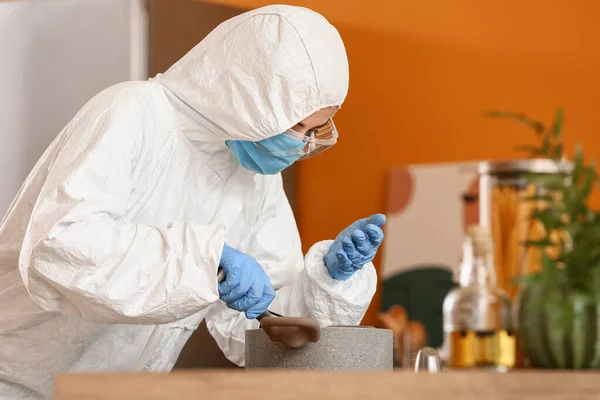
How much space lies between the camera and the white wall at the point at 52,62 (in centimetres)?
236

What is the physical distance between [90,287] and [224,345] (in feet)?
1.65

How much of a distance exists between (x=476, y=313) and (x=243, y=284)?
39.5 inches

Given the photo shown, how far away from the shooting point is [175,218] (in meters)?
1.44

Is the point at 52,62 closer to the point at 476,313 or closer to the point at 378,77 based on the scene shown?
the point at 378,77

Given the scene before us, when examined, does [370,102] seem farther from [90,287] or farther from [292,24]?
[90,287]

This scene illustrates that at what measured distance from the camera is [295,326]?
3.20 feet

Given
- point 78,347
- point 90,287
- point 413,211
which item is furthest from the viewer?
point 413,211

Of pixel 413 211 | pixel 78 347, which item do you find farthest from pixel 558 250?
pixel 413 211

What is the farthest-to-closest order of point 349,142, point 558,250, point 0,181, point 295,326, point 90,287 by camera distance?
point 349,142
point 0,181
point 90,287
point 295,326
point 558,250

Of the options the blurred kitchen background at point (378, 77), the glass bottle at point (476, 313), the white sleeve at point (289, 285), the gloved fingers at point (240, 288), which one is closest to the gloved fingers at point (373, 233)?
the white sleeve at point (289, 285)

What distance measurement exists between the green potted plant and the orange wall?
201 cm

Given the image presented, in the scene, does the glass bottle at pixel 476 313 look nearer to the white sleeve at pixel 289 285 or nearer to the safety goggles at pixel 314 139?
the white sleeve at pixel 289 285

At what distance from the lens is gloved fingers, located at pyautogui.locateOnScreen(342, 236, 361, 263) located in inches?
53.0

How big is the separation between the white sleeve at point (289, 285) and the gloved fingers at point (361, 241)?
88 millimetres
